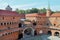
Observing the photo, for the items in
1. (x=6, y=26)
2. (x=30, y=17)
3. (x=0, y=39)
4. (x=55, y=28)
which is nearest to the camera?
(x=0, y=39)

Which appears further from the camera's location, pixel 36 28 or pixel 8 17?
pixel 36 28

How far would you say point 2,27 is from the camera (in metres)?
29.1

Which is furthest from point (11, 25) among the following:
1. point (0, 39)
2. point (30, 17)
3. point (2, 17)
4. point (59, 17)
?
point (59, 17)

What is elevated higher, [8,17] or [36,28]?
[8,17]

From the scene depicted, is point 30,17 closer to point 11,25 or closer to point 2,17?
point 11,25

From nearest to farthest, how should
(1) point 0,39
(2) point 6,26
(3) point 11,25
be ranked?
(1) point 0,39
(2) point 6,26
(3) point 11,25

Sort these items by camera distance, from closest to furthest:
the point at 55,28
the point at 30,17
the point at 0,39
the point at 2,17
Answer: the point at 0,39 < the point at 2,17 < the point at 55,28 < the point at 30,17

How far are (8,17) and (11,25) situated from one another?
112 inches

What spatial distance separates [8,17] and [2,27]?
332 cm

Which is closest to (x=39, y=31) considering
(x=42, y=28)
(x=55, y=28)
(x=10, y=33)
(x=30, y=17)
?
(x=42, y=28)

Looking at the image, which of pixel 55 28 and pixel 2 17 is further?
pixel 55 28

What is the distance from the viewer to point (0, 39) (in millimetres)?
26328

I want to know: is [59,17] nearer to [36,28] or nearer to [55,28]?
[55,28]

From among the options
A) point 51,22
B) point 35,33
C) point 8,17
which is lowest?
point 35,33
